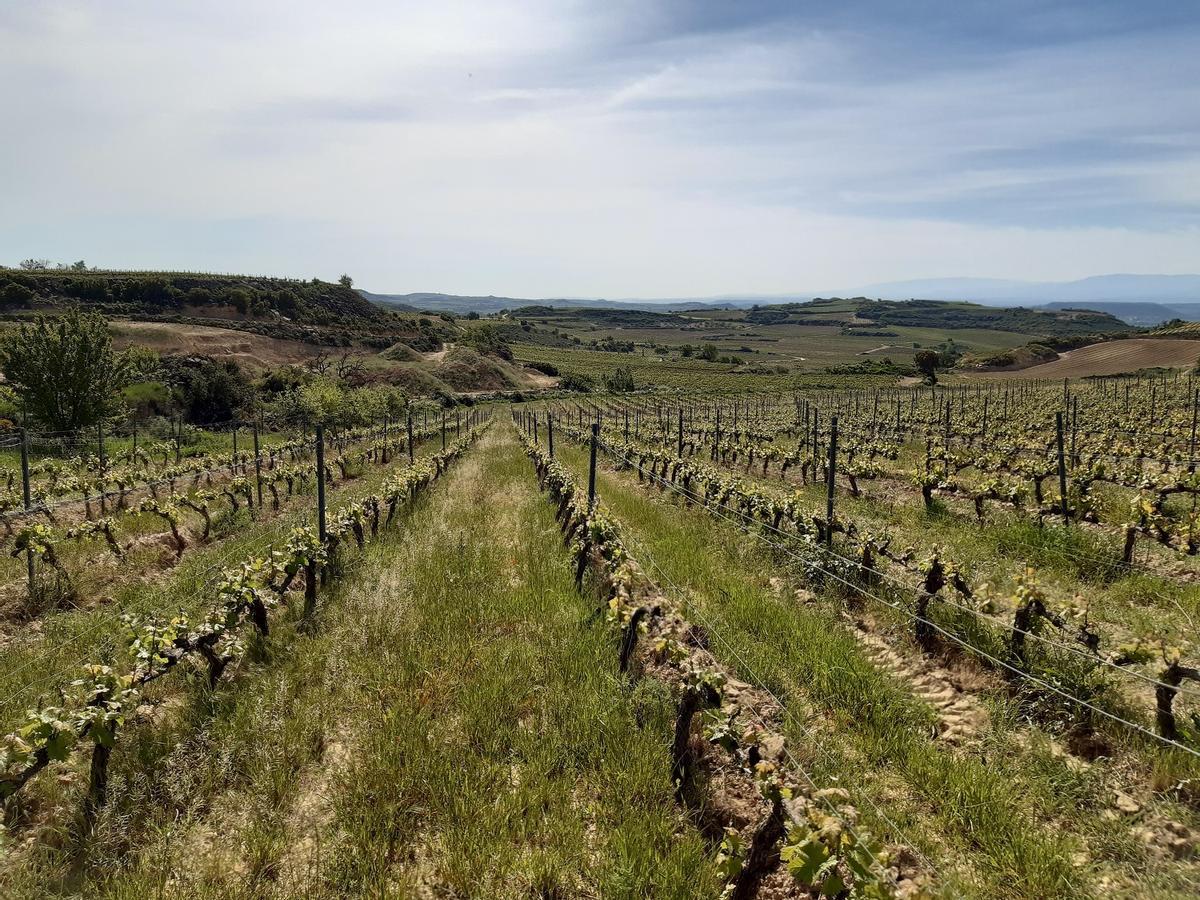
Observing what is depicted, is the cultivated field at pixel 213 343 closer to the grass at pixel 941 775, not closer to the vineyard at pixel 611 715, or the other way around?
the vineyard at pixel 611 715

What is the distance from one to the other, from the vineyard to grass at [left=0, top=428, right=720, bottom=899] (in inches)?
1.0

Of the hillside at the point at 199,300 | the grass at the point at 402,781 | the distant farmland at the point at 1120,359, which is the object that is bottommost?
the grass at the point at 402,781

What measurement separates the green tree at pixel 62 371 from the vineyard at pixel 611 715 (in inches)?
790

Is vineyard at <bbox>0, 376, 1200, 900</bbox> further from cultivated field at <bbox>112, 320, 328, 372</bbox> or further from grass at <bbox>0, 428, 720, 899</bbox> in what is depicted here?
cultivated field at <bbox>112, 320, 328, 372</bbox>

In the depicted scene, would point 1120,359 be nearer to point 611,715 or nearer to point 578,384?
point 578,384

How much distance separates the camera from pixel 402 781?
4375mm

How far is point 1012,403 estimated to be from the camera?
42688 millimetres

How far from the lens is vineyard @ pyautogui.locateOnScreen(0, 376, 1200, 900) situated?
12.0 feet

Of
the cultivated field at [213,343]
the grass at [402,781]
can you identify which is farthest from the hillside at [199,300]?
the grass at [402,781]

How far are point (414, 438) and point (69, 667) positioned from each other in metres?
24.6

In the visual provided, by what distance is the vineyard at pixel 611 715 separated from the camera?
3.66 meters

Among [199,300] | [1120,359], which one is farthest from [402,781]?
[1120,359]

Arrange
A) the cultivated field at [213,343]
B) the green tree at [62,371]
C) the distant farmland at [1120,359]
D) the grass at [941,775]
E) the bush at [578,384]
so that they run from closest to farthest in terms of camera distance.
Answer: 1. the grass at [941,775]
2. the green tree at [62,371]
3. the cultivated field at [213,343]
4. the distant farmland at [1120,359]
5. the bush at [578,384]

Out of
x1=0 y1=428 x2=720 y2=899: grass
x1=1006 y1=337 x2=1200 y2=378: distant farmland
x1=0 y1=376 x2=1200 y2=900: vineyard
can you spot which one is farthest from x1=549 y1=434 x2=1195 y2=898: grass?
x1=1006 y1=337 x2=1200 y2=378: distant farmland
